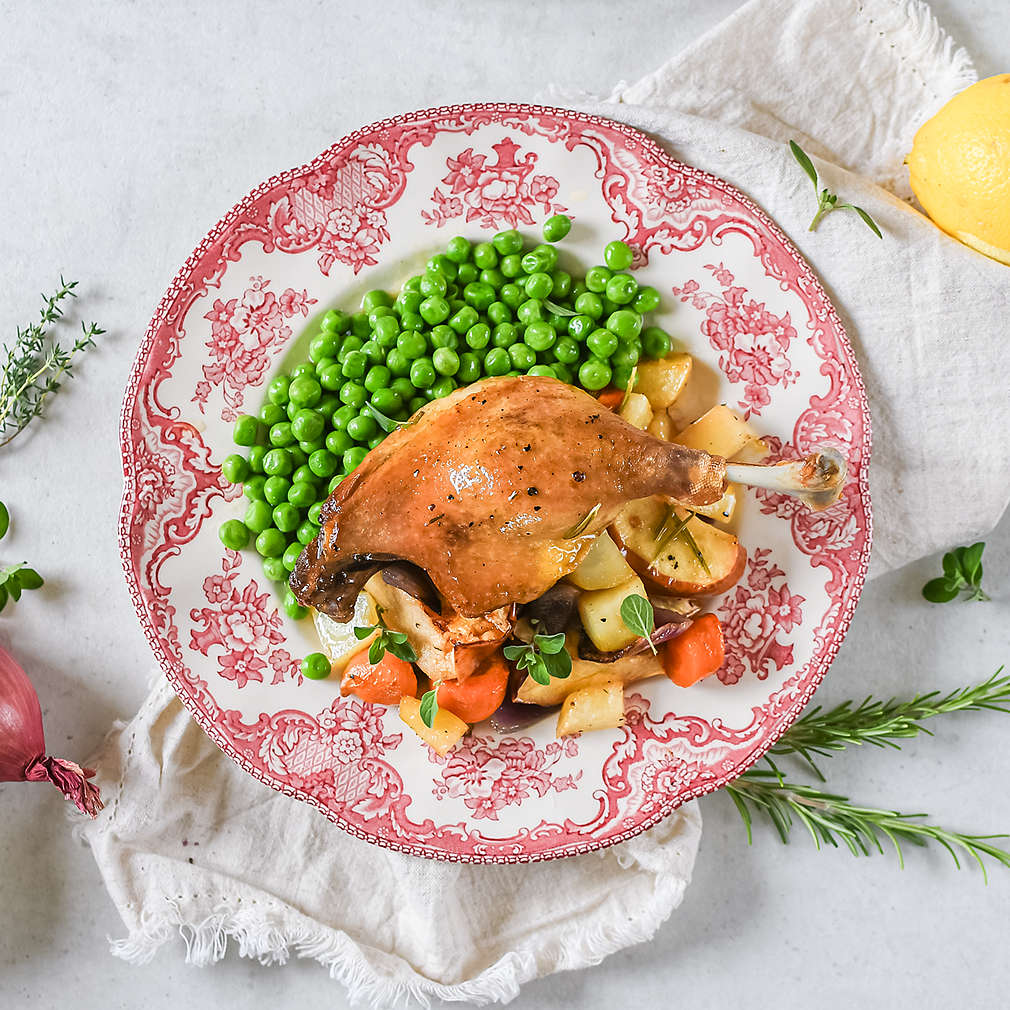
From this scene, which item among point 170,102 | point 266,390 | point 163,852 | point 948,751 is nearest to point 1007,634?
point 948,751

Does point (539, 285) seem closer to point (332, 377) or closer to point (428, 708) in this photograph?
point (332, 377)

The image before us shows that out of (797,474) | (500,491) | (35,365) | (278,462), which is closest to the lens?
(500,491)

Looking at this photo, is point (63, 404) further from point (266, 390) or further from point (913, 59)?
point (913, 59)

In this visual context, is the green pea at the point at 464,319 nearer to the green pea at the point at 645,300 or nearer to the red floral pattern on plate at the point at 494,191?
the red floral pattern on plate at the point at 494,191

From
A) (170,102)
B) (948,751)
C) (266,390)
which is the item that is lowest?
(948,751)

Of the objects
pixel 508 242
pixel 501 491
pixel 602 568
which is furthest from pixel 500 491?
pixel 508 242

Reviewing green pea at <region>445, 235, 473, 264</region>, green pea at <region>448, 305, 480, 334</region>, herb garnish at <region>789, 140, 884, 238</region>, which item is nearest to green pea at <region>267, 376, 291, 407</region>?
green pea at <region>448, 305, 480, 334</region>
